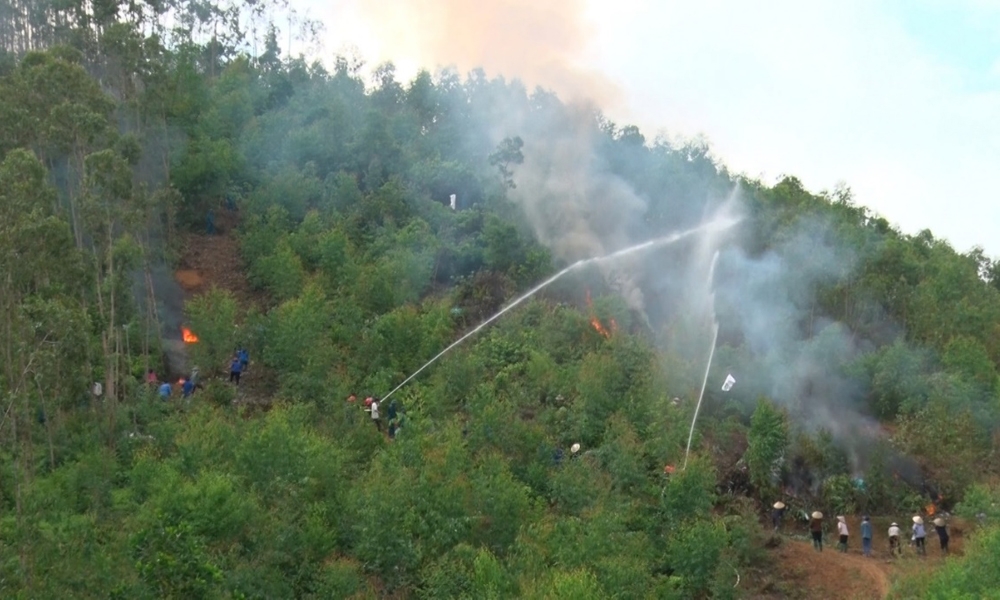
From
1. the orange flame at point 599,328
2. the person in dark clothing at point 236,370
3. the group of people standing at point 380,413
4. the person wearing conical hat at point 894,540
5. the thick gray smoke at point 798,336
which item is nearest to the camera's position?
the person wearing conical hat at point 894,540

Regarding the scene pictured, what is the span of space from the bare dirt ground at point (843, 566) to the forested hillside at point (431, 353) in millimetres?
438

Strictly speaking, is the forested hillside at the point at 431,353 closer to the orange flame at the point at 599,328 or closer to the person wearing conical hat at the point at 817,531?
the orange flame at the point at 599,328

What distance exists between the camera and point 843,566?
88.8 feet

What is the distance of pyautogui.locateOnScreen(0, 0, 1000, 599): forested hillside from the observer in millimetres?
23828

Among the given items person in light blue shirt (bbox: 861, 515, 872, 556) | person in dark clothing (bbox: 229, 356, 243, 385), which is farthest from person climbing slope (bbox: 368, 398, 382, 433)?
person in light blue shirt (bbox: 861, 515, 872, 556)

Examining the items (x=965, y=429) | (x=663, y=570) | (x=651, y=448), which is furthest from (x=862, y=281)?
(x=663, y=570)

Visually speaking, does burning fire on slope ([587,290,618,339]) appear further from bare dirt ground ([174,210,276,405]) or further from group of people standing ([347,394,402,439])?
bare dirt ground ([174,210,276,405])

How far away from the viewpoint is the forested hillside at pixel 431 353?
23.8 m

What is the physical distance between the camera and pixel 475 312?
41031 mm

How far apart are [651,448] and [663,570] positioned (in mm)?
4626

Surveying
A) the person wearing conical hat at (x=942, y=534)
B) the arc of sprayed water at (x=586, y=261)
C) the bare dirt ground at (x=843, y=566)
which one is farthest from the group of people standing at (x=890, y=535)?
the arc of sprayed water at (x=586, y=261)

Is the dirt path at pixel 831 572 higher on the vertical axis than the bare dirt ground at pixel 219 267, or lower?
lower

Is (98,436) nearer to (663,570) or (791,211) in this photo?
(663,570)

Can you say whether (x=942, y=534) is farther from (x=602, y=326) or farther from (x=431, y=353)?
(x=431, y=353)
